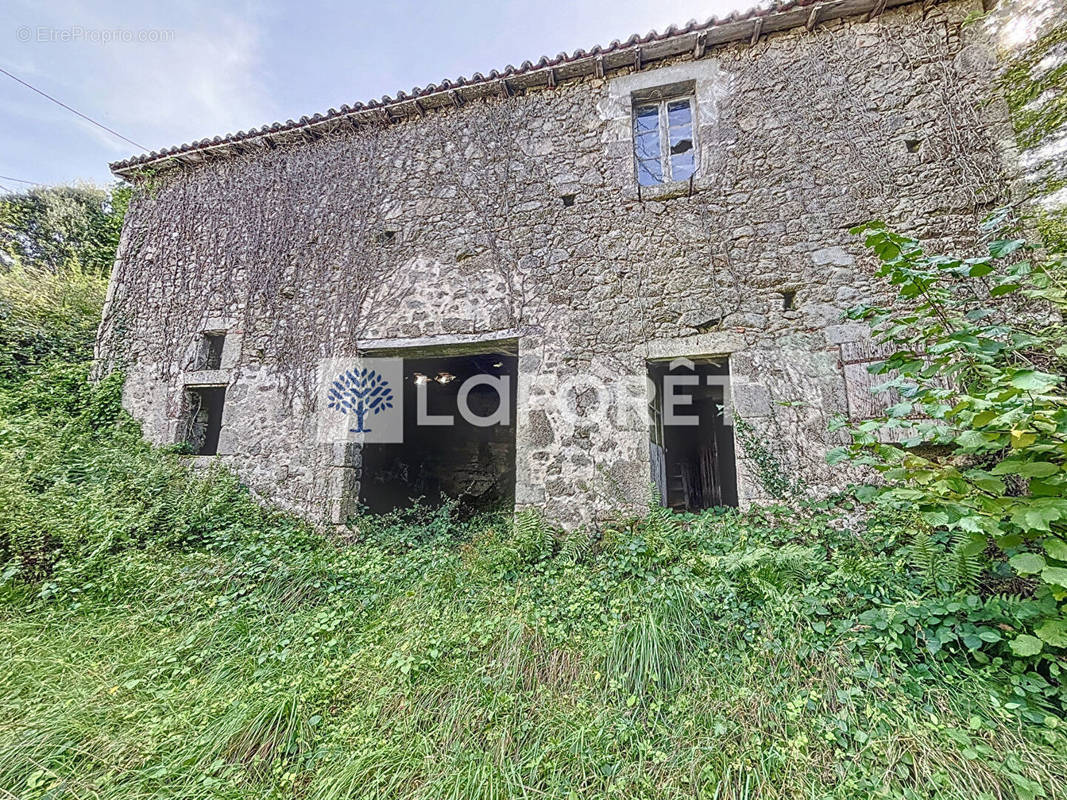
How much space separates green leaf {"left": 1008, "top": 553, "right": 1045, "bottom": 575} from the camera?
1808 mm

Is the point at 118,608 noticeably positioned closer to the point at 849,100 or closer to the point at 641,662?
the point at 641,662

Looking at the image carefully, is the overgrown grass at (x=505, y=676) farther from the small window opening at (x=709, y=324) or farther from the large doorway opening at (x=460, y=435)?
the large doorway opening at (x=460, y=435)

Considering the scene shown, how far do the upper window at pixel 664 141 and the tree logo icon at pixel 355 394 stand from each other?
390 centimetres

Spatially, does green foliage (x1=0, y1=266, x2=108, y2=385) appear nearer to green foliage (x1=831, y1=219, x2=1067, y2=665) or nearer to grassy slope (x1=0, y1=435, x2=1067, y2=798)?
grassy slope (x1=0, y1=435, x2=1067, y2=798)

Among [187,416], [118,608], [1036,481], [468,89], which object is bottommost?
[118,608]

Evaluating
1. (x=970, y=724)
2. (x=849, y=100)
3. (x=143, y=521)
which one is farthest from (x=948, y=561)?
(x=143, y=521)

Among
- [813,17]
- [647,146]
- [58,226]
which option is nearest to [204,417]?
[647,146]

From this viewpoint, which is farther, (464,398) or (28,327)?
(464,398)

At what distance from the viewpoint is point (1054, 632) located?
73.8 inches

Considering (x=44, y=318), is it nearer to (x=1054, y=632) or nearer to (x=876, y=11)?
(x=1054, y=632)

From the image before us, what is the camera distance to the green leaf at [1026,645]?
1851mm

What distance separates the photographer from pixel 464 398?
8.80m

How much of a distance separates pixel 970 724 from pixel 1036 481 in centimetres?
110

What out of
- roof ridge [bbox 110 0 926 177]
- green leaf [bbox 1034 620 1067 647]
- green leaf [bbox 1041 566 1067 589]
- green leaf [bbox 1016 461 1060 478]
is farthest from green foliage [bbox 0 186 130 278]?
green leaf [bbox 1034 620 1067 647]
